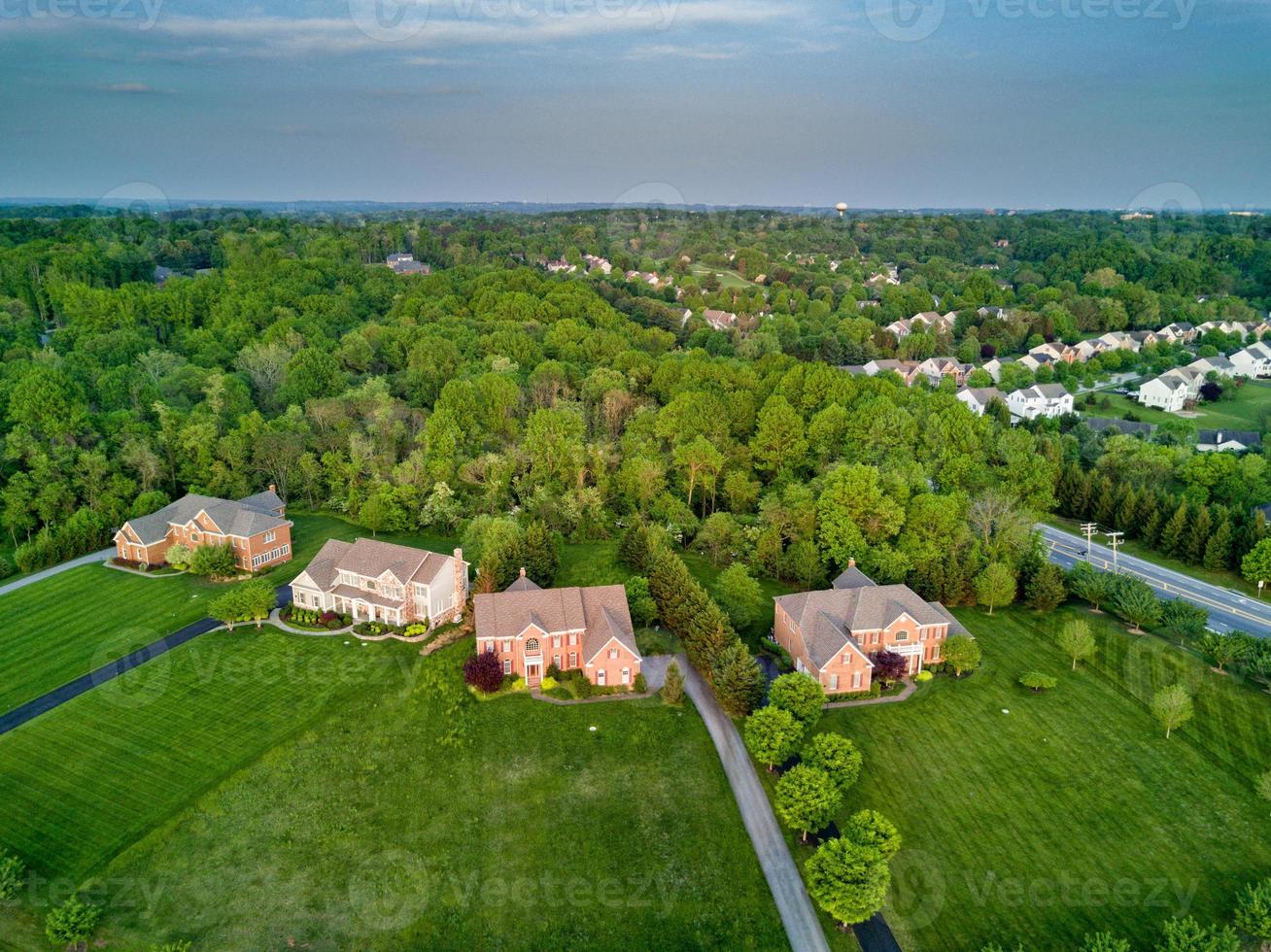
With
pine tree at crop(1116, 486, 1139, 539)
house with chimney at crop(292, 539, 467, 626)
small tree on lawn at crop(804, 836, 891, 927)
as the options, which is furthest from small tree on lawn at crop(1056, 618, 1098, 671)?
house with chimney at crop(292, 539, 467, 626)

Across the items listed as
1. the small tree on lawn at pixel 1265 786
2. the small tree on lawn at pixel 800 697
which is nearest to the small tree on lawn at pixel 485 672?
the small tree on lawn at pixel 800 697

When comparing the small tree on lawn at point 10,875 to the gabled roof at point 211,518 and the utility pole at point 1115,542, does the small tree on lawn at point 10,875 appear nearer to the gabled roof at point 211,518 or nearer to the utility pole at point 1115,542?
the gabled roof at point 211,518

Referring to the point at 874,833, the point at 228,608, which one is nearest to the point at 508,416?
the point at 228,608

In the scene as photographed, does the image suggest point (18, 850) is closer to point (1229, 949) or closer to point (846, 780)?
point (846, 780)

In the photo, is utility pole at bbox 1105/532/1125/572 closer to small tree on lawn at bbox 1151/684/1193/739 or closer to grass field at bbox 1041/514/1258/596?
grass field at bbox 1041/514/1258/596

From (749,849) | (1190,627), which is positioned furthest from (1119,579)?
(749,849)
